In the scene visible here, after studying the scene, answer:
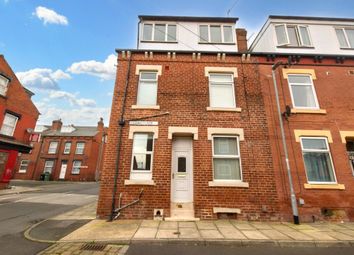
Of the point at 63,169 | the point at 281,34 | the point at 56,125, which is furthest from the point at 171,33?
the point at 56,125

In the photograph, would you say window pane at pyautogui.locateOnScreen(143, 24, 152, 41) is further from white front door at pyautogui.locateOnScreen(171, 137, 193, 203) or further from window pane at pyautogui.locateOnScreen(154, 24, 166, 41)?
white front door at pyautogui.locateOnScreen(171, 137, 193, 203)

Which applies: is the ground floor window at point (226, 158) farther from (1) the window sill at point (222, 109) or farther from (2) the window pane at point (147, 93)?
(2) the window pane at point (147, 93)

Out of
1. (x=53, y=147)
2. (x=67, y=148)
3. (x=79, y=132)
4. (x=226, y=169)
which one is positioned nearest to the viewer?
(x=226, y=169)

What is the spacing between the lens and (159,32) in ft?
34.6

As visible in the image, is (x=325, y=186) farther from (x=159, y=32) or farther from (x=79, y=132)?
(x=79, y=132)

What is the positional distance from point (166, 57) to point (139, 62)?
1.39m

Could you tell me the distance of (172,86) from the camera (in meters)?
9.26

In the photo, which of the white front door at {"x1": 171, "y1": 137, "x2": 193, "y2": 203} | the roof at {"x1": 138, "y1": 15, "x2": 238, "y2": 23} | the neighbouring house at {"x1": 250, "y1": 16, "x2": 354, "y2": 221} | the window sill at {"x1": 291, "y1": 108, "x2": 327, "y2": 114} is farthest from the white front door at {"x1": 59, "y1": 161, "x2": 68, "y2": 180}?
the window sill at {"x1": 291, "y1": 108, "x2": 327, "y2": 114}

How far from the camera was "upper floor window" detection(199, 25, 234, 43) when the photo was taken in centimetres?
Result: 1041

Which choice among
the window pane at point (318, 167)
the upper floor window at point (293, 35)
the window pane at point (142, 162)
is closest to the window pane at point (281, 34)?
the upper floor window at point (293, 35)

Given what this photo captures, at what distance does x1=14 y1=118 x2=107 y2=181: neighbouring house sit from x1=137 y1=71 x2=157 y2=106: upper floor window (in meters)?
26.4

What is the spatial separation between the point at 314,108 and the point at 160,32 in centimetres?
870

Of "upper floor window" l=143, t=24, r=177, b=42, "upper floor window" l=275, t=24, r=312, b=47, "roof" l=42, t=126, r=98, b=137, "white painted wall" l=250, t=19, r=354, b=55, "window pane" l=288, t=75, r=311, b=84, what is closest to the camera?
"window pane" l=288, t=75, r=311, b=84

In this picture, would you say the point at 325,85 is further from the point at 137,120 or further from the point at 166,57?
the point at 137,120
